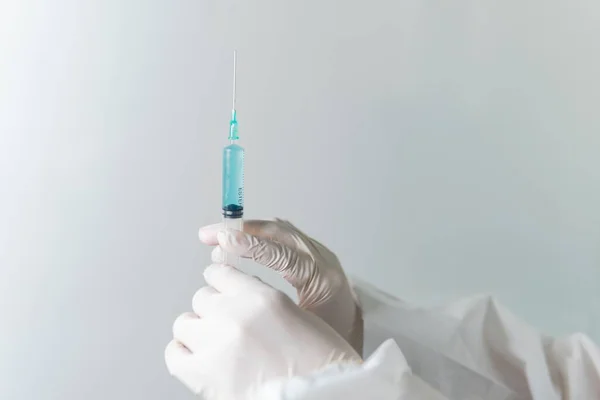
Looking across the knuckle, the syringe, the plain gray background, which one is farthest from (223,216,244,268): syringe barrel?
the plain gray background

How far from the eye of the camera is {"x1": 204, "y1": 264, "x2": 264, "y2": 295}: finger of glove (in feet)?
2.83

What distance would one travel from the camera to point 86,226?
1.12m

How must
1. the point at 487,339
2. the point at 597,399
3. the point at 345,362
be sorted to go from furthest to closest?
the point at 487,339, the point at 597,399, the point at 345,362

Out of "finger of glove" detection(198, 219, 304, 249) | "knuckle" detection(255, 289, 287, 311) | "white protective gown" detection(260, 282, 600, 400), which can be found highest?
"finger of glove" detection(198, 219, 304, 249)

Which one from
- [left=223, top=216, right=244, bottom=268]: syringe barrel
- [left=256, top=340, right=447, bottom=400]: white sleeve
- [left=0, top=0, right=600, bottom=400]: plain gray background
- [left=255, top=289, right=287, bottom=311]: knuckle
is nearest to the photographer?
[left=256, top=340, right=447, bottom=400]: white sleeve

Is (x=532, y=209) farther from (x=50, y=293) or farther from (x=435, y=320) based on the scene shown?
(x=50, y=293)

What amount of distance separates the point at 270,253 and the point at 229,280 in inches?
3.1

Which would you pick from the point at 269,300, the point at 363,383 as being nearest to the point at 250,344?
the point at 269,300

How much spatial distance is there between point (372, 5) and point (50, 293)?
917mm

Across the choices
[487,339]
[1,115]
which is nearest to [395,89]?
[487,339]

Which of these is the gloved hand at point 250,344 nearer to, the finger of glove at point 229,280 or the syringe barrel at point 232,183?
the finger of glove at point 229,280

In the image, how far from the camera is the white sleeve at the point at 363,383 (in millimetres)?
703

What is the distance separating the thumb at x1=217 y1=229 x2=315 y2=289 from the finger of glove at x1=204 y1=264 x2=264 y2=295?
1.4 inches

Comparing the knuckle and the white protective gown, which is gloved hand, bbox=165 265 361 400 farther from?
the white protective gown
